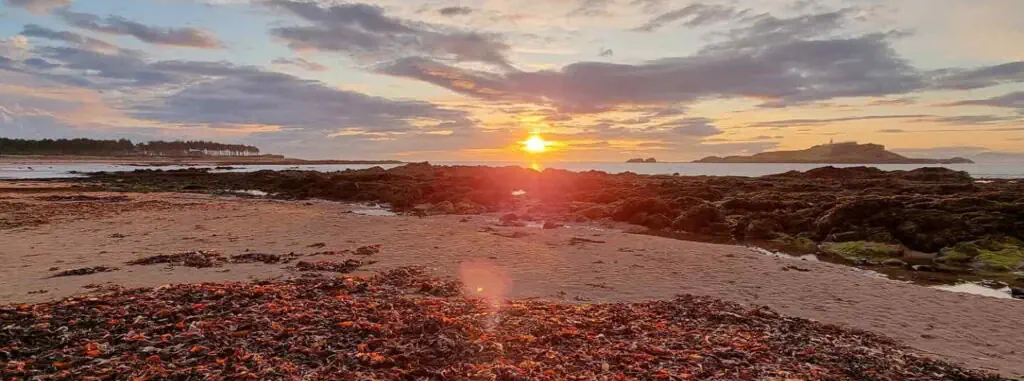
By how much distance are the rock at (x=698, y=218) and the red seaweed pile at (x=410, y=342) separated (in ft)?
41.3

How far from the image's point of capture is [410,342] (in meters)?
Answer: 6.96

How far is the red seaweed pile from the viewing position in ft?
19.9

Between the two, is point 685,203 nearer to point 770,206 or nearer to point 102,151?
point 770,206

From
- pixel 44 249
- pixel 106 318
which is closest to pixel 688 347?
pixel 106 318

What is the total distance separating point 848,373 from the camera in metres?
6.40

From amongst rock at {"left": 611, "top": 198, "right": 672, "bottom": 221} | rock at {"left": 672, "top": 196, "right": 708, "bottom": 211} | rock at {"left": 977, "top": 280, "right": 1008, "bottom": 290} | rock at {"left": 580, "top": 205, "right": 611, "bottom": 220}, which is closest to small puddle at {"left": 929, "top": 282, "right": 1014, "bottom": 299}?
rock at {"left": 977, "top": 280, "right": 1008, "bottom": 290}

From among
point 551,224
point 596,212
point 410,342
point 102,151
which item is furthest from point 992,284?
point 102,151

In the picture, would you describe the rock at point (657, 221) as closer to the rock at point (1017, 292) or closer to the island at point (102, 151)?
the rock at point (1017, 292)

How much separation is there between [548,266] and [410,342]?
6.83m

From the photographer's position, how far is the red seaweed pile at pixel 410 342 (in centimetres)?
605

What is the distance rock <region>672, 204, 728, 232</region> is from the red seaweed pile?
41.3 feet

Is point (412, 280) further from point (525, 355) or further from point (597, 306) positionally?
point (525, 355)

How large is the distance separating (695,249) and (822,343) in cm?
892

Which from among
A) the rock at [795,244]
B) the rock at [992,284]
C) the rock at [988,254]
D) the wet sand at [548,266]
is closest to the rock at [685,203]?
the wet sand at [548,266]
